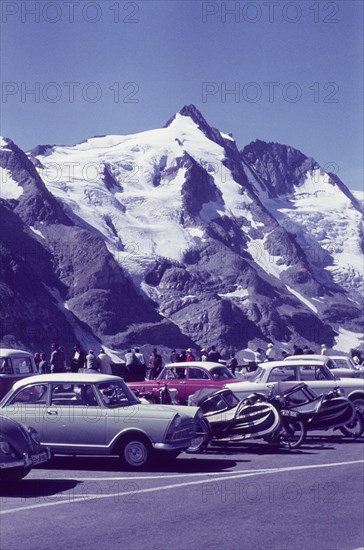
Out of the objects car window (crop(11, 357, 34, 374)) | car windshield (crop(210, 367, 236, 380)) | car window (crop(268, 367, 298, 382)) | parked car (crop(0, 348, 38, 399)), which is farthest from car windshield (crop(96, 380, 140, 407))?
car windshield (crop(210, 367, 236, 380))

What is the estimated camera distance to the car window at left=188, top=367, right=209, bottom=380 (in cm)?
2350

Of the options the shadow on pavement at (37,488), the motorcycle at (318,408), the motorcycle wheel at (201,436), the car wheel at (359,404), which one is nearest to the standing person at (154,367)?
the car wheel at (359,404)

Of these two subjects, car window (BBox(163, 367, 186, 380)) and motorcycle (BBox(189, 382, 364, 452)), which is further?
car window (BBox(163, 367, 186, 380))

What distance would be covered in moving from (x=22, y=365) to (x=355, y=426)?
29.0ft

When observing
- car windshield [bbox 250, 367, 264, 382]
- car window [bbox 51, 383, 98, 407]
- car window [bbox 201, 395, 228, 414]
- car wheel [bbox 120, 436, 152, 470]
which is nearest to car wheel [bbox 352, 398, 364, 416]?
car windshield [bbox 250, 367, 264, 382]

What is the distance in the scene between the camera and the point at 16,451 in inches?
477

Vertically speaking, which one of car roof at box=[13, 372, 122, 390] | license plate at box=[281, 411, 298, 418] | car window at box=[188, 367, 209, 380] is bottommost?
license plate at box=[281, 411, 298, 418]

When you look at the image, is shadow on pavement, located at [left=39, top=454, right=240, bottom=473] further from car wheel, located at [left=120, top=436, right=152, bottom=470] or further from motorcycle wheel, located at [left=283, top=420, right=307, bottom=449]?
motorcycle wheel, located at [left=283, top=420, right=307, bottom=449]

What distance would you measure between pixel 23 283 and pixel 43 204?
4752 cm

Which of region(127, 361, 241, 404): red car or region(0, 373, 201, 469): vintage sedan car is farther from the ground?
region(127, 361, 241, 404): red car

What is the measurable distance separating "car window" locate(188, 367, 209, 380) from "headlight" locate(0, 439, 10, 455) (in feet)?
38.7

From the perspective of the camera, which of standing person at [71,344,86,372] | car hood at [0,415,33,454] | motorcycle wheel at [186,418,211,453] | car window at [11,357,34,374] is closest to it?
car hood at [0,415,33,454]

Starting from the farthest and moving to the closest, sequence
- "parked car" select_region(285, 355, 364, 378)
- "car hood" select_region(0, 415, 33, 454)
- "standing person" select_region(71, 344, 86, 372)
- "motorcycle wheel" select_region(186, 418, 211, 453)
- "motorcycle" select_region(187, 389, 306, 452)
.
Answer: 1. "standing person" select_region(71, 344, 86, 372)
2. "parked car" select_region(285, 355, 364, 378)
3. "motorcycle" select_region(187, 389, 306, 452)
4. "motorcycle wheel" select_region(186, 418, 211, 453)
5. "car hood" select_region(0, 415, 33, 454)

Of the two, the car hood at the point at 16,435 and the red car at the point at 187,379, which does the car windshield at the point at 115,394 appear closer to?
the car hood at the point at 16,435
